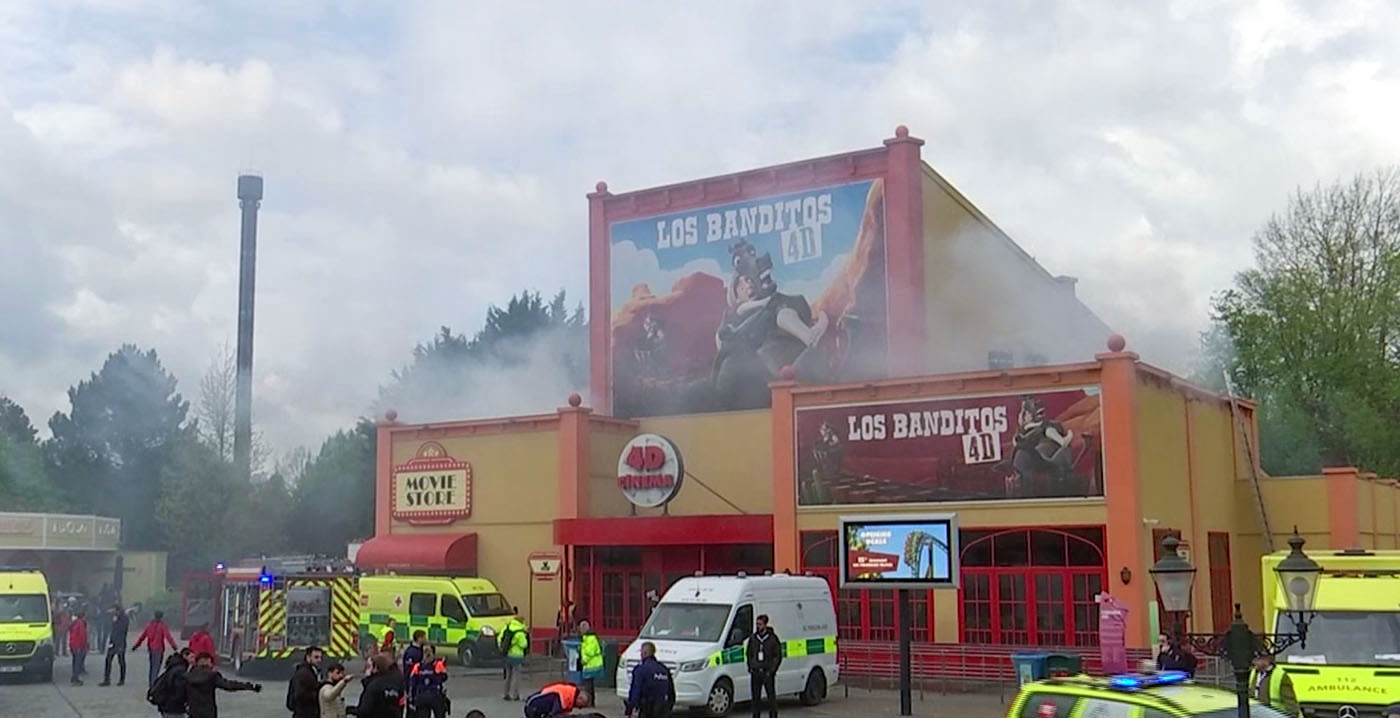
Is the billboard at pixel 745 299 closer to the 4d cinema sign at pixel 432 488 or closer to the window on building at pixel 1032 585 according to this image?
the 4d cinema sign at pixel 432 488

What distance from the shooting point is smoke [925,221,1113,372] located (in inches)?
1425

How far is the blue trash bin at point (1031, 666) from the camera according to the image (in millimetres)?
23125

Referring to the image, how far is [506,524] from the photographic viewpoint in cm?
3681

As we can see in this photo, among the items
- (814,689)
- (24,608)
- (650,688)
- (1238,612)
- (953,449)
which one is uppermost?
(953,449)

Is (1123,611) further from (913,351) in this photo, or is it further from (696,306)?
(696,306)

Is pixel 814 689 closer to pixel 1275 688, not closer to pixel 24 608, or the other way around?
pixel 1275 688

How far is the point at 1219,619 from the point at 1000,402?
24.6ft

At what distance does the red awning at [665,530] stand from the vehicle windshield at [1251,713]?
21.0 m

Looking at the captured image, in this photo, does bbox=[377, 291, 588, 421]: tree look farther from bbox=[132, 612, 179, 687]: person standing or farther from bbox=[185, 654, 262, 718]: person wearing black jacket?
bbox=[185, 654, 262, 718]: person wearing black jacket

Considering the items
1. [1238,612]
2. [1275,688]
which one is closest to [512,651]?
[1275,688]

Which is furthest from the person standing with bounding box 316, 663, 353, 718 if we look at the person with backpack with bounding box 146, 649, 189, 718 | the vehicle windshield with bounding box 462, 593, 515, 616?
the vehicle windshield with bounding box 462, 593, 515, 616

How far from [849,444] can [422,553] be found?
12.5 metres

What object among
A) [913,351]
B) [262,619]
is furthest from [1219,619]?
[262,619]

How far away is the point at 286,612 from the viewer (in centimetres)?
2945
